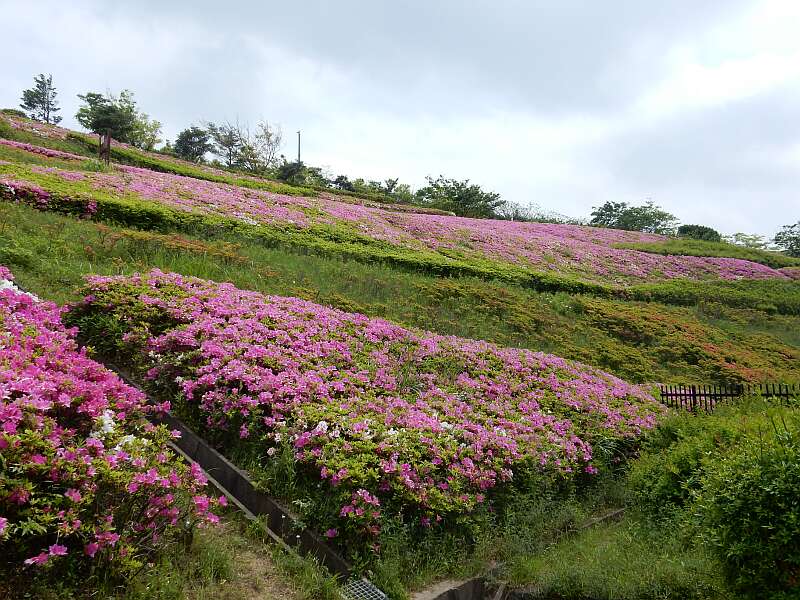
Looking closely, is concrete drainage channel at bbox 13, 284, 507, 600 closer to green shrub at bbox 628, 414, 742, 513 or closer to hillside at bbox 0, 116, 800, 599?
hillside at bbox 0, 116, 800, 599

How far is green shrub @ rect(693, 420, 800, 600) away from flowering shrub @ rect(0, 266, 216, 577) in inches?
130

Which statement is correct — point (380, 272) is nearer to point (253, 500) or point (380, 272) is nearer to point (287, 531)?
point (253, 500)

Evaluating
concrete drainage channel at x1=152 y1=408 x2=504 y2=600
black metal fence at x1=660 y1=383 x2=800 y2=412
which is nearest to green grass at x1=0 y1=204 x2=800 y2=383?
black metal fence at x1=660 y1=383 x2=800 y2=412

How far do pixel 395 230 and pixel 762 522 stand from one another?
59.7 ft

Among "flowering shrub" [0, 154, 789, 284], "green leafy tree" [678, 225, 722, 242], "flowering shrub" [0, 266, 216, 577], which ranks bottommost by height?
"flowering shrub" [0, 266, 216, 577]

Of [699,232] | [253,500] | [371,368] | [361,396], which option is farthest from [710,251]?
[253,500]

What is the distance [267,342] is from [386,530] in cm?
288

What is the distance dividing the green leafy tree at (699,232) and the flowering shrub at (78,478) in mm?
49284

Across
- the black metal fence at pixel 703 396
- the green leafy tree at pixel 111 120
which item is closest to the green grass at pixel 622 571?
the black metal fence at pixel 703 396

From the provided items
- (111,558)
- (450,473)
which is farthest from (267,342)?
(111,558)

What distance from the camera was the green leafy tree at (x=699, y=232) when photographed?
4499cm

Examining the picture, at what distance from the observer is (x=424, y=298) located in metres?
11.2

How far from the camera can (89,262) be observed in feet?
27.0

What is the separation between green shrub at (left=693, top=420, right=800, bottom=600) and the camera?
9.95 feet
